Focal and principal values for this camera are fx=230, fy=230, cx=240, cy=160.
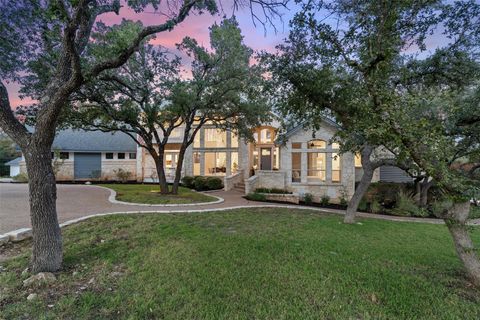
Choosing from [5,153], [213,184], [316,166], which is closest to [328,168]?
[316,166]

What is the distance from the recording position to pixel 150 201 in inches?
446

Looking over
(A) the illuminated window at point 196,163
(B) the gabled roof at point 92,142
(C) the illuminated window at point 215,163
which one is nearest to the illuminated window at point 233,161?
(C) the illuminated window at point 215,163

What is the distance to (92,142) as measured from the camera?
2345 centimetres

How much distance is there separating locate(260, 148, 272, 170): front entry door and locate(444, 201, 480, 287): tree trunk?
50.7 ft

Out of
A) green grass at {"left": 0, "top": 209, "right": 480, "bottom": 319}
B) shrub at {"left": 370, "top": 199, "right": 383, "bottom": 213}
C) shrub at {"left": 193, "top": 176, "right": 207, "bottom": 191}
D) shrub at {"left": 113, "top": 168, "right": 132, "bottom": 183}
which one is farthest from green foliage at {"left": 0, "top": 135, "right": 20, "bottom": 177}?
shrub at {"left": 370, "top": 199, "right": 383, "bottom": 213}

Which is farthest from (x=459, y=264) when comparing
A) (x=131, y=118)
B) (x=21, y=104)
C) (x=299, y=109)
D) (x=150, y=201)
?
(x=21, y=104)

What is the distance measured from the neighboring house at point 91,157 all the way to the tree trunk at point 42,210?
1974cm

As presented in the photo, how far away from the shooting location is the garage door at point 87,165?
882 inches

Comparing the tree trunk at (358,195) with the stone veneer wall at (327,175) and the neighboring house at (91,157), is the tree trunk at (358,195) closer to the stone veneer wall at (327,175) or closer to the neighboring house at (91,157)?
the stone veneer wall at (327,175)

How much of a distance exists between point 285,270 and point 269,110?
1026 centimetres

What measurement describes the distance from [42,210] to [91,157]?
21.9m

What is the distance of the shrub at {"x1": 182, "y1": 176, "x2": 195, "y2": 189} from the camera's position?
18.8 meters

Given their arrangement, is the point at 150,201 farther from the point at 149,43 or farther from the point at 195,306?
the point at 195,306

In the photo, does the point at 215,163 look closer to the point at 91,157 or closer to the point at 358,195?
the point at 91,157
